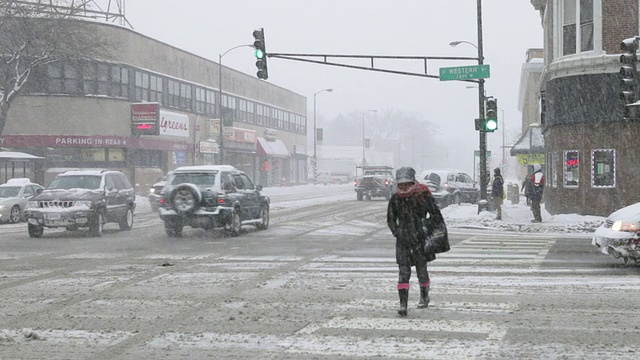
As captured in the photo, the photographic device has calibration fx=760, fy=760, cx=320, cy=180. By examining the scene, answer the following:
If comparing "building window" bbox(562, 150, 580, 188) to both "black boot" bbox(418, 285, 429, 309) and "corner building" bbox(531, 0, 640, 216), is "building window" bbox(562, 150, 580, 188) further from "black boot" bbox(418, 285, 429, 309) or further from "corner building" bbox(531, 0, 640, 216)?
"black boot" bbox(418, 285, 429, 309)

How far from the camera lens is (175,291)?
10133 millimetres

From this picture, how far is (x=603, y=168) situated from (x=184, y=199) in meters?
13.8

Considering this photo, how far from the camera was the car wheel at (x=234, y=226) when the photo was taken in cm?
1892

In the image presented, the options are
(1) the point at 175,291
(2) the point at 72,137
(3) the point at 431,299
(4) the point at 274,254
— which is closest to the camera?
(3) the point at 431,299

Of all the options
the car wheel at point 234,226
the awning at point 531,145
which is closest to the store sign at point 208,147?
the awning at point 531,145

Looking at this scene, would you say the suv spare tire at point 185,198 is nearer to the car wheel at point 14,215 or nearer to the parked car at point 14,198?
the parked car at point 14,198

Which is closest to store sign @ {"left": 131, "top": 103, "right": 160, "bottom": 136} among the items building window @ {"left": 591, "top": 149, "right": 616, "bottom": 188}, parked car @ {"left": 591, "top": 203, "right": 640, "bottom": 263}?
building window @ {"left": 591, "top": 149, "right": 616, "bottom": 188}

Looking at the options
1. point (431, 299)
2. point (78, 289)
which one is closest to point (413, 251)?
point (431, 299)

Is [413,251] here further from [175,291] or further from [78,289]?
[78,289]

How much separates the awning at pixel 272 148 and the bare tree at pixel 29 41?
30405 mm

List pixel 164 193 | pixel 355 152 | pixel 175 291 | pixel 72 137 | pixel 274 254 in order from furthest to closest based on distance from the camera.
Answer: pixel 355 152
pixel 72 137
pixel 164 193
pixel 274 254
pixel 175 291

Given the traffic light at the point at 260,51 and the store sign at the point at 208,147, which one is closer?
the traffic light at the point at 260,51

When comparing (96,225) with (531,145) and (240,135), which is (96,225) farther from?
(240,135)

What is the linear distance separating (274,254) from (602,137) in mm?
13858
